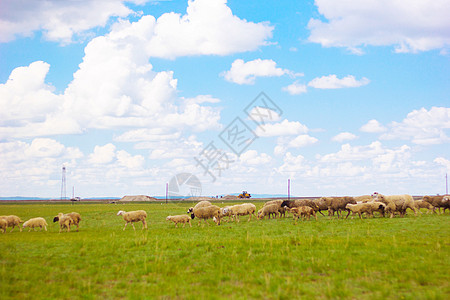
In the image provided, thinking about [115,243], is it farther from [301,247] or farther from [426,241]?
[426,241]

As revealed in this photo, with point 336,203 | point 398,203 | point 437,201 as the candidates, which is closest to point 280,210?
point 336,203

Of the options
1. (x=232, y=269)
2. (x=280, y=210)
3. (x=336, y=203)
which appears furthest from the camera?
(x=280, y=210)

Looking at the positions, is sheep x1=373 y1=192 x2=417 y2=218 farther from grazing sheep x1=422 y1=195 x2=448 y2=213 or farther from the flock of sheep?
grazing sheep x1=422 y1=195 x2=448 y2=213

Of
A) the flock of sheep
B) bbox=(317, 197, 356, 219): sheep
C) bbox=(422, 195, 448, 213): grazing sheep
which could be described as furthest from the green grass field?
bbox=(422, 195, 448, 213): grazing sheep

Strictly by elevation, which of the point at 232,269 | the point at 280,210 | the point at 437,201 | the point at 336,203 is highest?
the point at 437,201

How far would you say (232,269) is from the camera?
41.2 feet

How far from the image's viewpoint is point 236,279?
11.4 metres

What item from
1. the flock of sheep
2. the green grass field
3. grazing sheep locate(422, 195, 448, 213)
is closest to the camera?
the green grass field

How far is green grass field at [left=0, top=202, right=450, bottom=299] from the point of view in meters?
10.1

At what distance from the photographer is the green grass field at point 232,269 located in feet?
33.0

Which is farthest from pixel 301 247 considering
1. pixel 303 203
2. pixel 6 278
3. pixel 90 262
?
pixel 303 203

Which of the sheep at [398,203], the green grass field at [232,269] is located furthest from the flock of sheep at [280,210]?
the green grass field at [232,269]

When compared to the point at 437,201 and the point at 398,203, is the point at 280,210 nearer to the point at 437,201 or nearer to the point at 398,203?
the point at 398,203

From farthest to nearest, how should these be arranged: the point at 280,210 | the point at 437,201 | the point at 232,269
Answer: the point at 437,201 < the point at 280,210 < the point at 232,269
